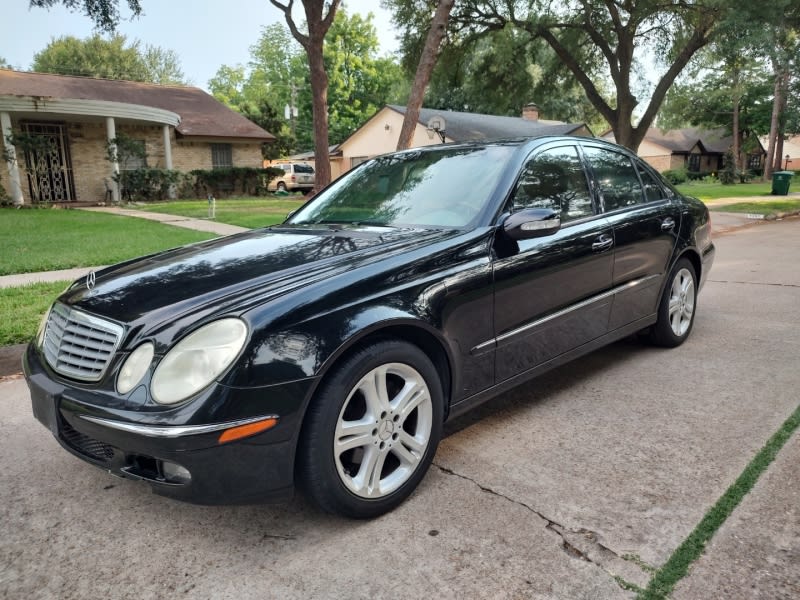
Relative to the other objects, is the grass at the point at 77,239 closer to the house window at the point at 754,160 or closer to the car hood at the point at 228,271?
the car hood at the point at 228,271

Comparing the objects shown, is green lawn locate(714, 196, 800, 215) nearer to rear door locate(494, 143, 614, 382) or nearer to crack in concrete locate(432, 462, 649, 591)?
rear door locate(494, 143, 614, 382)

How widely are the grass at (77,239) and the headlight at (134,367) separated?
247 inches

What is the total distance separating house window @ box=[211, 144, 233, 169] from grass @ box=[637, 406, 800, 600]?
2421 cm

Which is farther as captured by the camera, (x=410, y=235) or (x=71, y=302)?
(x=410, y=235)

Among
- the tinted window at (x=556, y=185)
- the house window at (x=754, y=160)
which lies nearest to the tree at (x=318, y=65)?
the tinted window at (x=556, y=185)

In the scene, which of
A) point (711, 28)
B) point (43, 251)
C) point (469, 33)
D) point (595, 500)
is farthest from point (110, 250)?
point (711, 28)

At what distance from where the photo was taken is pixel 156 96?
25.6m

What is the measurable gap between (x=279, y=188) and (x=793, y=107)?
3039 centimetres

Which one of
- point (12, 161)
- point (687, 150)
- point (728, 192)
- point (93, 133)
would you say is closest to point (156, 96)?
point (93, 133)

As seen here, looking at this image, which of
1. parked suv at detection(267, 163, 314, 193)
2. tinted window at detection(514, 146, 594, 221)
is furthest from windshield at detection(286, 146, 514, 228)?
parked suv at detection(267, 163, 314, 193)

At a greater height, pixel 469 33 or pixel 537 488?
pixel 469 33

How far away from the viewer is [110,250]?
8891 millimetres

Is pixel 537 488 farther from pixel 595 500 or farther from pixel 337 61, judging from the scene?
pixel 337 61

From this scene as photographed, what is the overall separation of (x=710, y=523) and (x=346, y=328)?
163 cm
